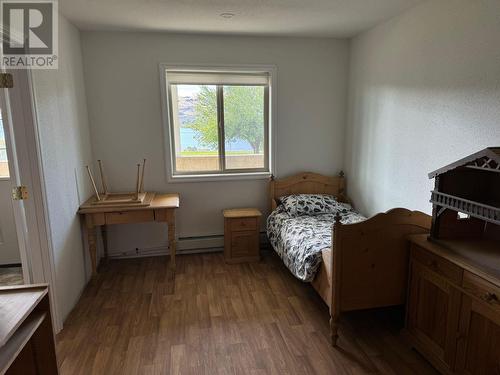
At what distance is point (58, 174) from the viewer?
2648 millimetres

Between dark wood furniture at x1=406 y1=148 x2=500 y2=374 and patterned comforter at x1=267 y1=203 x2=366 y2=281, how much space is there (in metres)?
0.71

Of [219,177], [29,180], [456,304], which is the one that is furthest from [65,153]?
[456,304]

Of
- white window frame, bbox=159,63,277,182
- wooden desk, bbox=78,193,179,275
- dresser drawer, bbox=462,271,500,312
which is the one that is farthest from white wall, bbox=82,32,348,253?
dresser drawer, bbox=462,271,500,312

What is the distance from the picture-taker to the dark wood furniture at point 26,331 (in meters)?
1.29

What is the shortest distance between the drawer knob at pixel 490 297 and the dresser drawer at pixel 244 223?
229 centimetres

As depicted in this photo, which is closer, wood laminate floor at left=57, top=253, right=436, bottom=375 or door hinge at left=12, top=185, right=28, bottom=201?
wood laminate floor at left=57, top=253, right=436, bottom=375

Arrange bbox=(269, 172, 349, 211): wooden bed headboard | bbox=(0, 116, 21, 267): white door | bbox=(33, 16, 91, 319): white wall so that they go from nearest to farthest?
bbox=(33, 16, 91, 319): white wall, bbox=(0, 116, 21, 267): white door, bbox=(269, 172, 349, 211): wooden bed headboard

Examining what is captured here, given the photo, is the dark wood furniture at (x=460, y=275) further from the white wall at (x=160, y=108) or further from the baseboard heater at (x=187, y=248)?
the baseboard heater at (x=187, y=248)

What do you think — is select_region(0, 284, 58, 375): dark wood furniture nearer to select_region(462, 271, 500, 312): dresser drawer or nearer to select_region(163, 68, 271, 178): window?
select_region(462, 271, 500, 312): dresser drawer

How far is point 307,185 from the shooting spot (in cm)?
403

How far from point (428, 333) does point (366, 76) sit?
251 cm

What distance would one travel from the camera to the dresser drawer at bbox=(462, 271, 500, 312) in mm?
1598

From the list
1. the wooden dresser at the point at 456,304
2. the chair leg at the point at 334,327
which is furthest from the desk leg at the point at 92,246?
A: the wooden dresser at the point at 456,304

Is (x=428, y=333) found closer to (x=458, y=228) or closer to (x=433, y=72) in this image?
(x=458, y=228)
